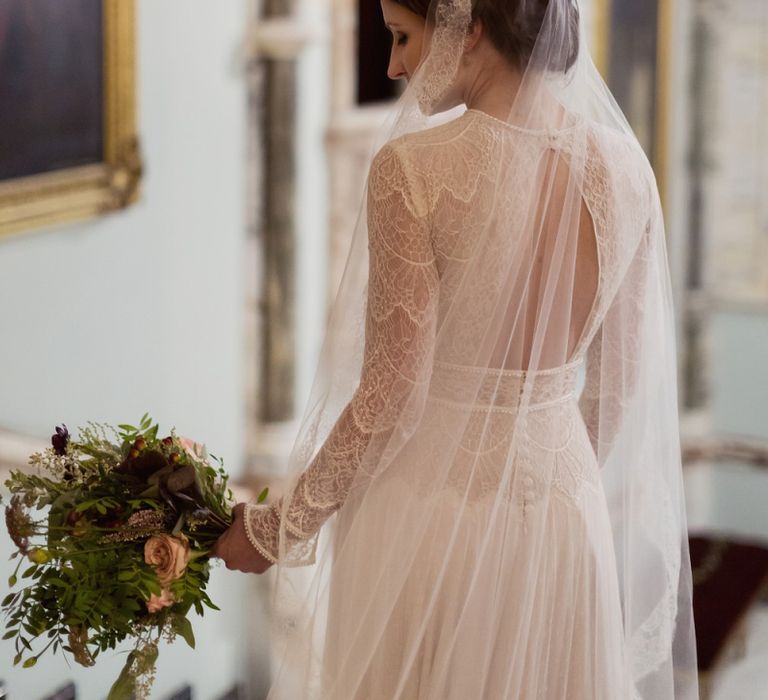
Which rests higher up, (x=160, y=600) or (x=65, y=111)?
(x=65, y=111)

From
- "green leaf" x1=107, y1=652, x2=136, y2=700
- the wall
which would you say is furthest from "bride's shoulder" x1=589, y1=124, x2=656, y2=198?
the wall

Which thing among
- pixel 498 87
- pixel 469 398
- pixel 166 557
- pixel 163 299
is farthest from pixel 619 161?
pixel 163 299

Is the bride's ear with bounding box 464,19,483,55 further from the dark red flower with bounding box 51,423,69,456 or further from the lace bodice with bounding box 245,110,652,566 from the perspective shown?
the dark red flower with bounding box 51,423,69,456

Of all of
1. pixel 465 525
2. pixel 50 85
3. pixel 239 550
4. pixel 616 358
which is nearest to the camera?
pixel 465 525

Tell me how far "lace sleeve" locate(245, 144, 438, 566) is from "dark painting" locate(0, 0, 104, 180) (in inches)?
75.2

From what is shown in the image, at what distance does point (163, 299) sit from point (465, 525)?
2.79m

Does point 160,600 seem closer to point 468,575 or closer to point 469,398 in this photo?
Result: point 468,575

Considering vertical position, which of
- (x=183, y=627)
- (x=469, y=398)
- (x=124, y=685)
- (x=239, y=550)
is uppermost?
(x=469, y=398)

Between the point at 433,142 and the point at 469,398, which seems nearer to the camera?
the point at 433,142

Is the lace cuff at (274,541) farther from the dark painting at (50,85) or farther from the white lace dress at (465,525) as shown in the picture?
the dark painting at (50,85)

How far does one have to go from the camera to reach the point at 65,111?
3982 millimetres

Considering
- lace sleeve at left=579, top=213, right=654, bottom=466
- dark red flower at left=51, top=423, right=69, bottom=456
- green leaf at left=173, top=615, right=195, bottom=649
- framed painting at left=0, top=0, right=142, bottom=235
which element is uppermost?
framed painting at left=0, top=0, right=142, bottom=235

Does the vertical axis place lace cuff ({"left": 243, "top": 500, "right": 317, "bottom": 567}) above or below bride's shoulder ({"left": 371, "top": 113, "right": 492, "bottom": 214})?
below

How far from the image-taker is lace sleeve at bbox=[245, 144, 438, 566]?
6.68 ft
